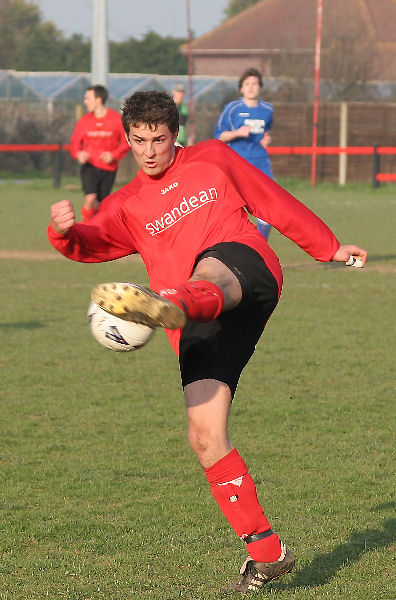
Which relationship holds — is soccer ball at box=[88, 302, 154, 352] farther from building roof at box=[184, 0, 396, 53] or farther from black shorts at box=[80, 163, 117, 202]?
building roof at box=[184, 0, 396, 53]

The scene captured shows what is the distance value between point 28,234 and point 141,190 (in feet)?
47.6

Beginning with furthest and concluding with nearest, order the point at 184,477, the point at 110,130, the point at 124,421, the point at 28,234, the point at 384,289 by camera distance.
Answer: the point at 28,234
the point at 110,130
the point at 384,289
the point at 124,421
the point at 184,477

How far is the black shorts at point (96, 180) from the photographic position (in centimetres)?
1619

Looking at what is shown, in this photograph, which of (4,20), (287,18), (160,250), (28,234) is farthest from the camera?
(287,18)

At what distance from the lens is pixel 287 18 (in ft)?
245

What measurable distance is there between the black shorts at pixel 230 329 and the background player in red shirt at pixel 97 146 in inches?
468

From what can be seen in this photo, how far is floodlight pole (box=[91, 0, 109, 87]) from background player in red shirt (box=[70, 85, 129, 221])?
32.4 ft

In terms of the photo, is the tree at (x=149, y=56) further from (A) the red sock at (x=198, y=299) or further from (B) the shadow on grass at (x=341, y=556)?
(A) the red sock at (x=198, y=299)

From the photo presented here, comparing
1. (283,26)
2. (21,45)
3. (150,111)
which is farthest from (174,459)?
(283,26)

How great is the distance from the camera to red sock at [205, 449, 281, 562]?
4277mm

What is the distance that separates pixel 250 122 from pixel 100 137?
10.6ft

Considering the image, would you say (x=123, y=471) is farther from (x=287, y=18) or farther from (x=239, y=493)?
(x=287, y=18)

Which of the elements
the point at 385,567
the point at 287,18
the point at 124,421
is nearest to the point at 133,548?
the point at 385,567

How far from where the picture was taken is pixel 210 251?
4375 millimetres
